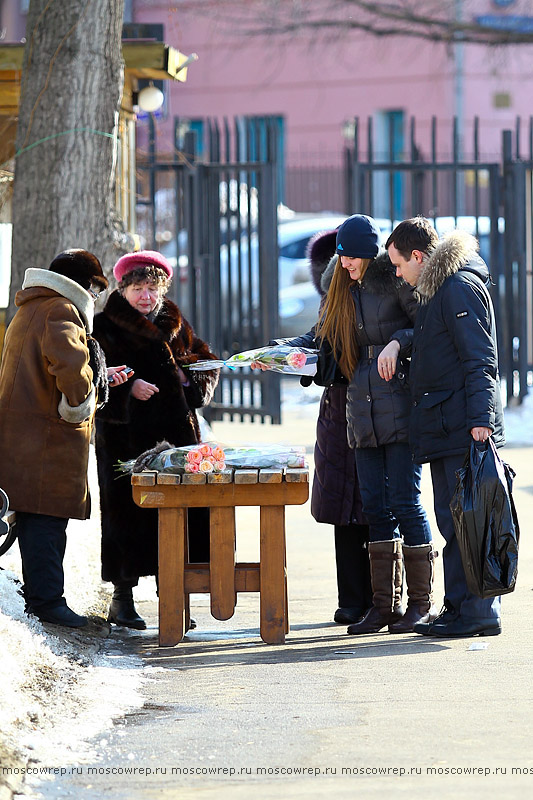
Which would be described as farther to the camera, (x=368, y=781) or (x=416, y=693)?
(x=416, y=693)

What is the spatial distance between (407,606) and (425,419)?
2.82 feet

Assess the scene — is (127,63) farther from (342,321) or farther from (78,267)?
(342,321)

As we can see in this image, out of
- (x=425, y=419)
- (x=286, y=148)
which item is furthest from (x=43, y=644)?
(x=286, y=148)

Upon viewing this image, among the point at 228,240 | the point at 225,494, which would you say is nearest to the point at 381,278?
the point at 225,494

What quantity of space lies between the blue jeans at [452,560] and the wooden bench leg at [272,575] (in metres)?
0.67

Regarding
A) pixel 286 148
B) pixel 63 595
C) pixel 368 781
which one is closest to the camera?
pixel 368 781

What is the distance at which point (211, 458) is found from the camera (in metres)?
5.12

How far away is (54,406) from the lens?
17.2 ft

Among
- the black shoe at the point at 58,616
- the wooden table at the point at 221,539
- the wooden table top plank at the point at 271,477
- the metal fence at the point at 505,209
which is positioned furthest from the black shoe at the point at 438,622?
the metal fence at the point at 505,209

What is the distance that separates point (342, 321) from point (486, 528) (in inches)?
43.8

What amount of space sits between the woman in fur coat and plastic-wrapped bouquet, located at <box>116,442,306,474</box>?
0.88ft

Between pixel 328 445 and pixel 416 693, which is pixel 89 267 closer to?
pixel 328 445

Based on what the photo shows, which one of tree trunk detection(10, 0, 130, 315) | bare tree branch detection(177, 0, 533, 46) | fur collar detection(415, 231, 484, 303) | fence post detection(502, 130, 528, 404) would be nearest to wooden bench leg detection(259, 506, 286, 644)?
fur collar detection(415, 231, 484, 303)

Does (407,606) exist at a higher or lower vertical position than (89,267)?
lower
